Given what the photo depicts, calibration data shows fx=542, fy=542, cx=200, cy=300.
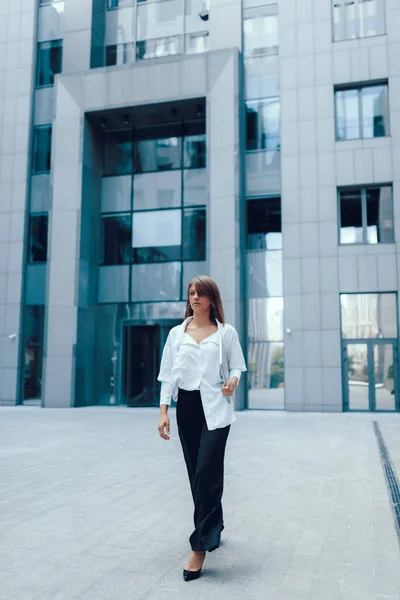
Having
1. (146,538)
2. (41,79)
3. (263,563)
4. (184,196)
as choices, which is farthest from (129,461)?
(41,79)

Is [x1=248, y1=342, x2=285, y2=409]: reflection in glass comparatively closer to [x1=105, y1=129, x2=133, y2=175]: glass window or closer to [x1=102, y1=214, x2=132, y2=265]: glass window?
[x1=102, y1=214, x2=132, y2=265]: glass window

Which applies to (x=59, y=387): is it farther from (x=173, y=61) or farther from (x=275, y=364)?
(x=173, y=61)

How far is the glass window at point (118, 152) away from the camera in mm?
20906

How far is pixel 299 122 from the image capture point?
728 inches

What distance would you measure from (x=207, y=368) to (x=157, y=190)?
55.8ft

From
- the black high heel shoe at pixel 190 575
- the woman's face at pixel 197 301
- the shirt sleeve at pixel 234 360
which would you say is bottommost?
the black high heel shoe at pixel 190 575

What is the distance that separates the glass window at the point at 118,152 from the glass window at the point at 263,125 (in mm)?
4788

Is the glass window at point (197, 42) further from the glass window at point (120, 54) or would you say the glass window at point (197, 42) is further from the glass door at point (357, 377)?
the glass door at point (357, 377)

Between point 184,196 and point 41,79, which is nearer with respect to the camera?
point 184,196

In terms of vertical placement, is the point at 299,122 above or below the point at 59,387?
above

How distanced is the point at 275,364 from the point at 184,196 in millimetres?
6903

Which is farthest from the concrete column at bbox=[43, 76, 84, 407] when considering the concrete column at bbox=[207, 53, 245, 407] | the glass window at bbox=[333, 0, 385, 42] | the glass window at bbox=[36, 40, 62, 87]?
the glass window at bbox=[333, 0, 385, 42]

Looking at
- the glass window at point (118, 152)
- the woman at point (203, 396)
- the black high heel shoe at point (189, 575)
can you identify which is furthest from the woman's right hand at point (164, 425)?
the glass window at point (118, 152)

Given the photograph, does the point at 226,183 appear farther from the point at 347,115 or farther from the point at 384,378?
the point at 384,378
